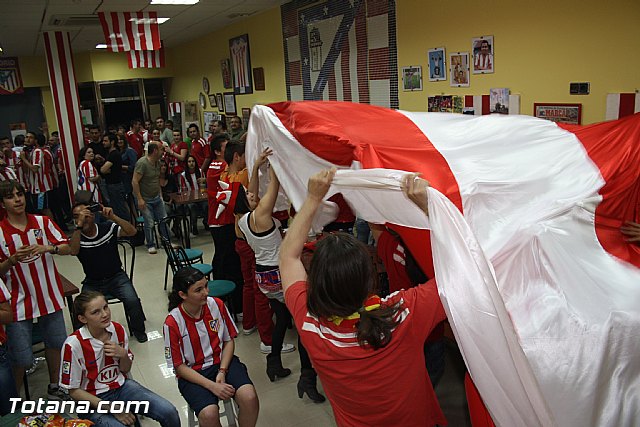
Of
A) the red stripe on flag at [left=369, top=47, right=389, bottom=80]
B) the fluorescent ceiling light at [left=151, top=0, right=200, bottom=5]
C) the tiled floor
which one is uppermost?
the fluorescent ceiling light at [left=151, top=0, right=200, bottom=5]

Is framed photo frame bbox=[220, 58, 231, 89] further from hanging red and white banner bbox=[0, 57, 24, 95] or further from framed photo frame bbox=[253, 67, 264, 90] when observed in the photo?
hanging red and white banner bbox=[0, 57, 24, 95]

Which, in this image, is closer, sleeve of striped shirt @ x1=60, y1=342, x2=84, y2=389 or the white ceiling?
sleeve of striped shirt @ x1=60, y1=342, x2=84, y2=389

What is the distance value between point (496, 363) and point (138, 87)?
12840 millimetres

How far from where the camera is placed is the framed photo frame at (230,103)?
9570mm

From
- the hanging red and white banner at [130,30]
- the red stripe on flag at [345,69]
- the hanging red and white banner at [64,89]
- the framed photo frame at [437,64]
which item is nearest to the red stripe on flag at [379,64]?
the red stripe on flag at [345,69]

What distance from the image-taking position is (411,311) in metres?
1.56

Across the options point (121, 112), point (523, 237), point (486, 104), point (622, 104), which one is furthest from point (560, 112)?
point (121, 112)

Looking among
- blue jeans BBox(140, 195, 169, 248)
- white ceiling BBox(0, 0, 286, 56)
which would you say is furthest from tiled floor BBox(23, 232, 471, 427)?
white ceiling BBox(0, 0, 286, 56)

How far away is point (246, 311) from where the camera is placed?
13.3ft

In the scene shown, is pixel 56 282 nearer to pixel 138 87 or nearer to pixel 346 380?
pixel 346 380

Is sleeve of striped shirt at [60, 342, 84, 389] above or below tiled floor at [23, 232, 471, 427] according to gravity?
above

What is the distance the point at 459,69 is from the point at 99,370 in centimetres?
389

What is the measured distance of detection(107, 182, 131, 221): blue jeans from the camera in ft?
22.6

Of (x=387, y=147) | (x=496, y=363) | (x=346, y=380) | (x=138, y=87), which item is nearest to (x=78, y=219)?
(x=387, y=147)
